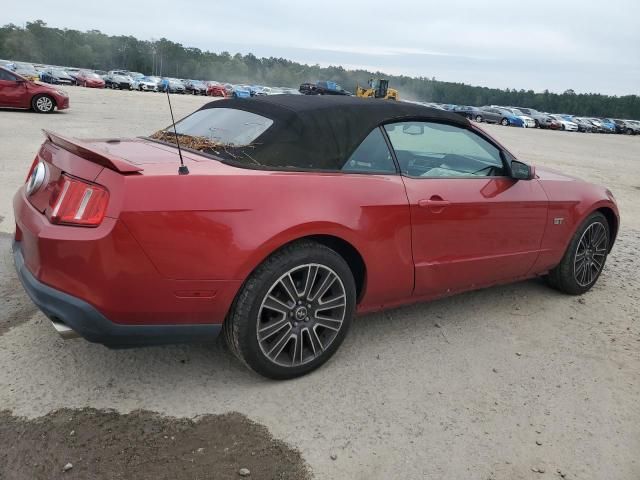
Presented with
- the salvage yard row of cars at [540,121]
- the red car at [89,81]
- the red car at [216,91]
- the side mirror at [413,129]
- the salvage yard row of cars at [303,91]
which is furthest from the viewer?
the red car at [216,91]

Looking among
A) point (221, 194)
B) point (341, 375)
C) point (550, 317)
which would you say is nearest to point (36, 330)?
point (221, 194)

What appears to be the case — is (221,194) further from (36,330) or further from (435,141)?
(435,141)

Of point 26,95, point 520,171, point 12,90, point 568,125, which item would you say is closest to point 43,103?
point 26,95

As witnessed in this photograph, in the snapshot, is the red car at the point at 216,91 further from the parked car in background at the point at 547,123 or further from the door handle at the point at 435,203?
the door handle at the point at 435,203

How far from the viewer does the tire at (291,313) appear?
8.94 feet

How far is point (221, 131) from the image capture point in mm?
3379

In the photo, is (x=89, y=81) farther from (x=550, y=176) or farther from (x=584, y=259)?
(x=584, y=259)

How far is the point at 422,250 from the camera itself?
11.0 ft

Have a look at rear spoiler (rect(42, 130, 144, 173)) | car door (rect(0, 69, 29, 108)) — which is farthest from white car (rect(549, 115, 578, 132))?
rear spoiler (rect(42, 130, 144, 173))

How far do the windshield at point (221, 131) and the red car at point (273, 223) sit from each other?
0.01 metres

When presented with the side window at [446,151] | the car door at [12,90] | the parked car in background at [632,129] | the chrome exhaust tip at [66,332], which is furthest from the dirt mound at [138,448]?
the parked car in background at [632,129]

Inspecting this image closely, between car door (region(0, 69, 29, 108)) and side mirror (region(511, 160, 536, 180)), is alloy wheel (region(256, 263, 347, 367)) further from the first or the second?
car door (region(0, 69, 29, 108))

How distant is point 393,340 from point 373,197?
3.36 ft

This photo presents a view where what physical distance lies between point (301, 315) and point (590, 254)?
2.99m
